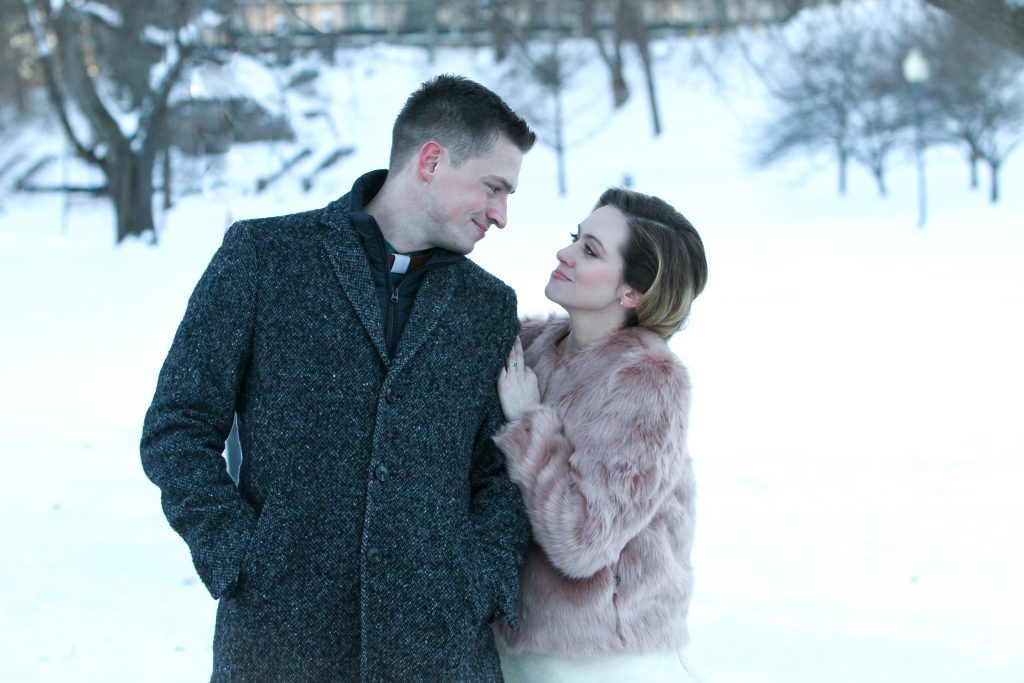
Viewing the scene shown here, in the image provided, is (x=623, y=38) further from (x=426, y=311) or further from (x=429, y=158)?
(x=426, y=311)

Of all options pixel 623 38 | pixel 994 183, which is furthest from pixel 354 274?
pixel 623 38

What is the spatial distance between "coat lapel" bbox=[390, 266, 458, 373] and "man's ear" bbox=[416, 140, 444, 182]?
22 centimetres

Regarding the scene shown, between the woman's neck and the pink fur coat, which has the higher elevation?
the woman's neck

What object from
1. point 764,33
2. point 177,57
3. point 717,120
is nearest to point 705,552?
point 177,57

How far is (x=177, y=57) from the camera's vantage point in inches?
709

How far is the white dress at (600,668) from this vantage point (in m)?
2.63

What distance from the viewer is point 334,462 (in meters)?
2.34

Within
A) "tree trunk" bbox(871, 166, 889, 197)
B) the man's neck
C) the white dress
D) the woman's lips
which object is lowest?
"tree trunk" bbox(871, 166, 889, 197)

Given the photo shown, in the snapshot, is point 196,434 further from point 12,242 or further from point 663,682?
point 12,242

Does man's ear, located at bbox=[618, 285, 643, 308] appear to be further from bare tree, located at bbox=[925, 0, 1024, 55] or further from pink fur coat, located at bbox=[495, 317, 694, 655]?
bare tree, located at bbox=[925, 0, 1024, 55]

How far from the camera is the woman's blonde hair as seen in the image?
268 cm

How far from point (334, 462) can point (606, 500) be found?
0.60 m

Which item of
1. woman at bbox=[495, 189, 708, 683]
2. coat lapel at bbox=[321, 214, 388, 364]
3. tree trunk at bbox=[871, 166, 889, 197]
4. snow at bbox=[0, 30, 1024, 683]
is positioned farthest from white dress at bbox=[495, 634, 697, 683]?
tree trunk at bbox=[871, 166, 889, 197]

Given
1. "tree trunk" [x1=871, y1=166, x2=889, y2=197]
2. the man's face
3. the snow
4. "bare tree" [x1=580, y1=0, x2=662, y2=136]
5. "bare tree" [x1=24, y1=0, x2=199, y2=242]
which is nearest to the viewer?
the man's face
